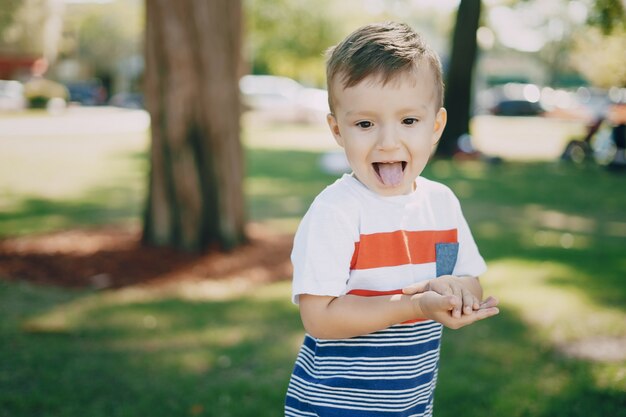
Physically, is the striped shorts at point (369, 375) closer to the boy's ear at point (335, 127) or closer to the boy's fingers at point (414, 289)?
the boy's fingers at point (414, 289)

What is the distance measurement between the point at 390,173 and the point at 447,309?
0.45m

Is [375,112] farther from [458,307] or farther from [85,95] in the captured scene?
[85,95]

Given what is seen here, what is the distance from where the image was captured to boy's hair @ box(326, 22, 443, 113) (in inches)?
75.4

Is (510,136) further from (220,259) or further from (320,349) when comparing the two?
(320,349)

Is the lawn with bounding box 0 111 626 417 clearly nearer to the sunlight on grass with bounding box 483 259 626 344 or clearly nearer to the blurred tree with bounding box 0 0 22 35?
the sunlight on grass with bounding box 483 259 626 344

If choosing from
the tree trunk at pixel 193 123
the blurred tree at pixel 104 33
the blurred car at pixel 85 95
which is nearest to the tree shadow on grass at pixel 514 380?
the tree trunk at pixel 193 123

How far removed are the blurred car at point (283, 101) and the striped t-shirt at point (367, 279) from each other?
31.2 metres

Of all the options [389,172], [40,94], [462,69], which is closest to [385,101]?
[389,172]

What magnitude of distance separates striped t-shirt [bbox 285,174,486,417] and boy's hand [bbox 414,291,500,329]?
18cm

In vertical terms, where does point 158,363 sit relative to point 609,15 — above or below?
below

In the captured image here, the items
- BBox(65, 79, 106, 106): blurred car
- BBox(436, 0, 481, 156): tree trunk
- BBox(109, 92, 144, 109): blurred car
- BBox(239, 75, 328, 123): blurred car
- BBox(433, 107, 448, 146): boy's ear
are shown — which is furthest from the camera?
BBox(65, 79, 106, 106): blurred car

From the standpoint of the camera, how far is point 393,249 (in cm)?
201

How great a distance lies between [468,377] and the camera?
4234 mm

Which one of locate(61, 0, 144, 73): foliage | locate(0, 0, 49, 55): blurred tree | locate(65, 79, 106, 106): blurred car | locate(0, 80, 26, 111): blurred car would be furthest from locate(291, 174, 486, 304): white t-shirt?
locate(61, 0, 144, 73): foliage
